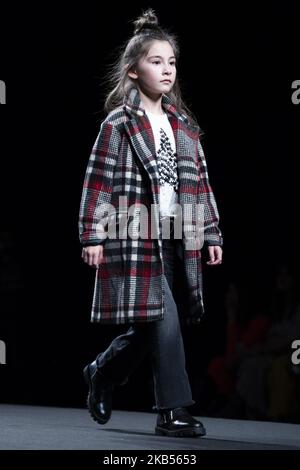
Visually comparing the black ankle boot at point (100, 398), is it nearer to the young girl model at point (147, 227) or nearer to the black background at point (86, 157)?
the young girl model at point (147, 227)

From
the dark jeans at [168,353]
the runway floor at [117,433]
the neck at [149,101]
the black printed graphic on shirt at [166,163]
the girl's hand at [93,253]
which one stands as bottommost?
the runway floor at [117,433]

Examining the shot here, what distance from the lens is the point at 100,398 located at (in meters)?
3.07

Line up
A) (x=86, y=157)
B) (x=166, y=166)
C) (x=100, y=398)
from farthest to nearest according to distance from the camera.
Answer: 1. (x=86, y=157)
2. (x=100, y=398)
3. (x=166, y=166)

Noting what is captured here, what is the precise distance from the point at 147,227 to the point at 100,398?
1.72 feet

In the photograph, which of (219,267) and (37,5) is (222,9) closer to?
(37,5)

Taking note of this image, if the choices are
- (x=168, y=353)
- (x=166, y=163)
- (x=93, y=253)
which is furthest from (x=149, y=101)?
(x=168, y=353)

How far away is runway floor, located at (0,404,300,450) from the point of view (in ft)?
8.64

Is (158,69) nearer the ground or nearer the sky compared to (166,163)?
nearer the sky

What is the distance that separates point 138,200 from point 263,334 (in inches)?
59.1

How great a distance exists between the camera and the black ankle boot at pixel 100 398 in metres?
3.05

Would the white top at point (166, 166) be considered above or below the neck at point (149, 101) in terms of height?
below

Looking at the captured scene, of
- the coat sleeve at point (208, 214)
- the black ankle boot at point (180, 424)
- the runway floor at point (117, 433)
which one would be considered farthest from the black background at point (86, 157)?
the black ankle boot at point (180, 424)

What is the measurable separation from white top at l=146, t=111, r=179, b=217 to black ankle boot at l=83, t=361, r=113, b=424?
1.68ft

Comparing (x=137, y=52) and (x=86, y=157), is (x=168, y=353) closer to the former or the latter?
(x=137, y=52)
